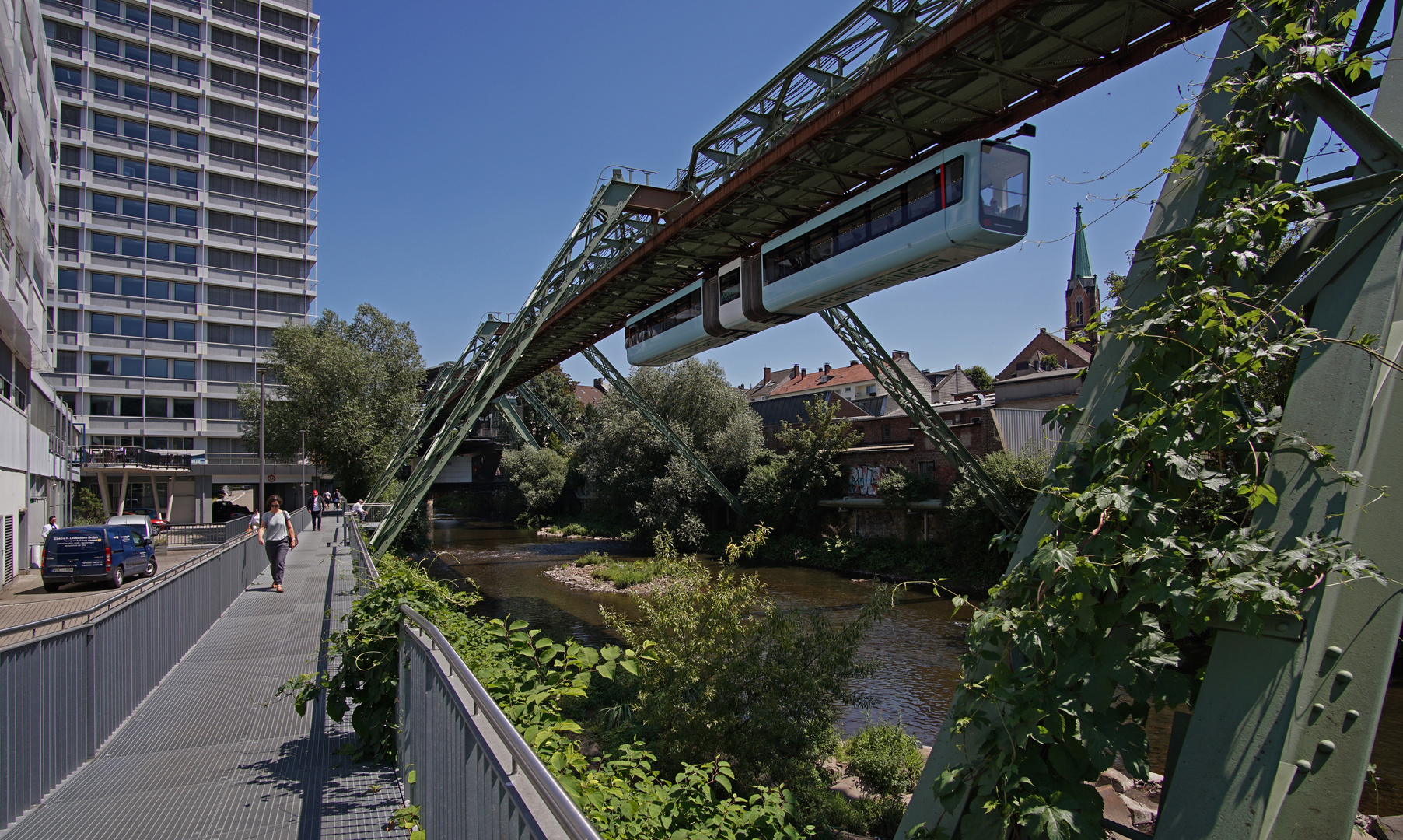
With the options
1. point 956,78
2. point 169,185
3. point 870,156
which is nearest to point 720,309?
point 870,156

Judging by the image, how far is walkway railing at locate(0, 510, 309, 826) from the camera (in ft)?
14.6

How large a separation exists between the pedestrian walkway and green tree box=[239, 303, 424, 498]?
31754 millimetres

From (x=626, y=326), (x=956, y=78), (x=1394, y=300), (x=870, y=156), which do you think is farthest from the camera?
(x=626, y=326)

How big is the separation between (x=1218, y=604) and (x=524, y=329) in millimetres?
20345

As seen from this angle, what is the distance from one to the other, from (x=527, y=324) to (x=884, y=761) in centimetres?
1529

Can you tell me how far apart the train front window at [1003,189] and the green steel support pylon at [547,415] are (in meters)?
45.4

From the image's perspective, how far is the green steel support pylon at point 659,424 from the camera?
34438 mm

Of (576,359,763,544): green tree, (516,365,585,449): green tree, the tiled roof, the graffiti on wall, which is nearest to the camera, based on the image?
the graffiti on wall

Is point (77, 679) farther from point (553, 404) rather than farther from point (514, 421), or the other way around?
point (553, 404)

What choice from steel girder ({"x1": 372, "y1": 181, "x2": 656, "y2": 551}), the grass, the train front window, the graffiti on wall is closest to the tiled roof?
the graffiti on wall

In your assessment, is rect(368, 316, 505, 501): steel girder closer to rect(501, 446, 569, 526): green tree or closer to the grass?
the grass

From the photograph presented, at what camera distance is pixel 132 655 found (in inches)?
259

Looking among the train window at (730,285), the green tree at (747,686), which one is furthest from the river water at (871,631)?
the train window at (730,285)

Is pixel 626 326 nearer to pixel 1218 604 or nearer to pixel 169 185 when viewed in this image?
pixel 1218 604
